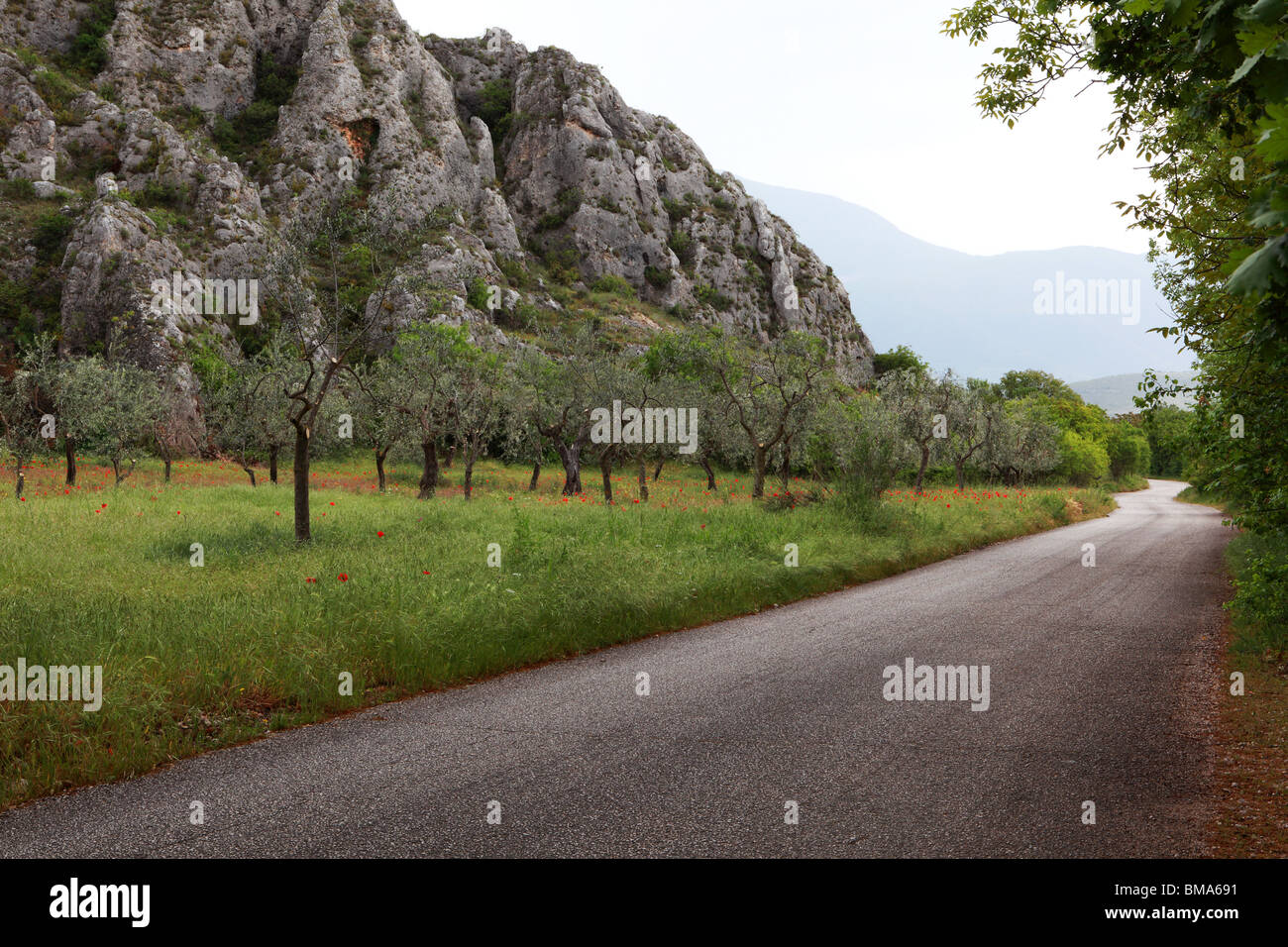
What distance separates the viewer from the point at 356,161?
267 feet

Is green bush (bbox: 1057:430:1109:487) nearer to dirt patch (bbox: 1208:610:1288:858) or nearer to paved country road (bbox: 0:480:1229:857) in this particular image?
dirt patch (bbox: 1208:610:1288:858)

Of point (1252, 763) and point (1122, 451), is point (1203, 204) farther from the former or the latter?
point (1122, 451)

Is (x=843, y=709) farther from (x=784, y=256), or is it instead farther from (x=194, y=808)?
(x=784, y=256)

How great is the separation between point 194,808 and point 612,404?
100ft

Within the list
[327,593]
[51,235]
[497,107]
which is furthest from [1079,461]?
[51,235]

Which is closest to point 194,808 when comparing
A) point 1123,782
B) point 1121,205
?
point 1123,782

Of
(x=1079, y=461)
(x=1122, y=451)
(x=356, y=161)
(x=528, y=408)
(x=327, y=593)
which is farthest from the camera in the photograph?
(x=1122, y=451)

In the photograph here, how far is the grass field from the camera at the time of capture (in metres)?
6.43

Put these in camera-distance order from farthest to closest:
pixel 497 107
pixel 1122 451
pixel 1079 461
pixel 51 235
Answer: pixel 497 107 → pixel 1122 451 → pixel 1079 461 → pixel 51 235

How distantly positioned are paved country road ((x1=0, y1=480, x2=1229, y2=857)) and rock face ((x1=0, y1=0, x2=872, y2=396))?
4538 cm

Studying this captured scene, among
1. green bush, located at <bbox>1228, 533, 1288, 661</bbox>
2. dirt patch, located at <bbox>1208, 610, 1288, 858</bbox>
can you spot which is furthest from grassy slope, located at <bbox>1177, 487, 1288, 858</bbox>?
green bush, located at <bbox>1228, 533, 1288, 661</bbox>

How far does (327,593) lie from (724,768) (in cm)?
657

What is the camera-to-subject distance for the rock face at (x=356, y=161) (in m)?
63.1
